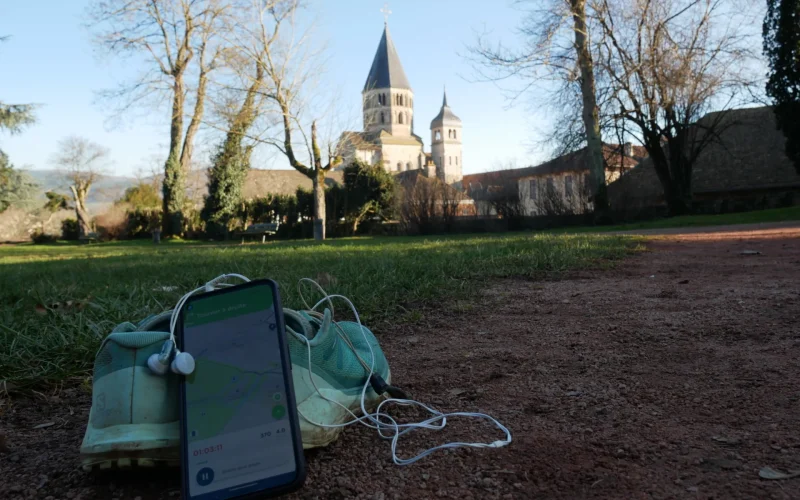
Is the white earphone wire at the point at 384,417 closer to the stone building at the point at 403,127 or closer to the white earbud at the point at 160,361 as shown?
the white earbud at the point at 160,361

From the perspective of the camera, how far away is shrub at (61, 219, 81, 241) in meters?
38.0

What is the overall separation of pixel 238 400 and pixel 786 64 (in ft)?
81.7

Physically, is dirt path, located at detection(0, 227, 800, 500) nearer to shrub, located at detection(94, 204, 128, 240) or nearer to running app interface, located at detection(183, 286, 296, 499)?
running app interface, located at detection(183, 286, 296, 499)

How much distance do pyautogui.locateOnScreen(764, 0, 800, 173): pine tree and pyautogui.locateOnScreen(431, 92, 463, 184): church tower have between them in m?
102

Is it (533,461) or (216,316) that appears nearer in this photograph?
(533,461)

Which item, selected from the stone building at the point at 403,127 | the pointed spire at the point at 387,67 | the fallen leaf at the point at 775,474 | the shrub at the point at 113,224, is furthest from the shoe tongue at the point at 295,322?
the pointed spire at the point at 387,67

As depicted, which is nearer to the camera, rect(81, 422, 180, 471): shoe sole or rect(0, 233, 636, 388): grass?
rect(81, 422, 180, 471): shoe sole

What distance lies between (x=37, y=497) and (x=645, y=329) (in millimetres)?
2567

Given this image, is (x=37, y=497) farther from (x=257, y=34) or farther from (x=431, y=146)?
(x=431, y=146)

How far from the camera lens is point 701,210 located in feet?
75.2

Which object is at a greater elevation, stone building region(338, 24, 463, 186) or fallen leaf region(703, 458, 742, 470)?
stone building region(338, 24, 463, 186)

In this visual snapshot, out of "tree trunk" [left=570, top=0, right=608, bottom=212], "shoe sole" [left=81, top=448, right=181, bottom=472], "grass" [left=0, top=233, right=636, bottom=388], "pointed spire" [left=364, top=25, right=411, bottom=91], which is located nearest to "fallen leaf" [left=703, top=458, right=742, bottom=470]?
"shoe sole" [left=81, top=448, right=181, bottom=472]

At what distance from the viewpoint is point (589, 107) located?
19469mm

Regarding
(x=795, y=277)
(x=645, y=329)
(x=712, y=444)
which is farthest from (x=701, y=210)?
(x=712, y=444)
